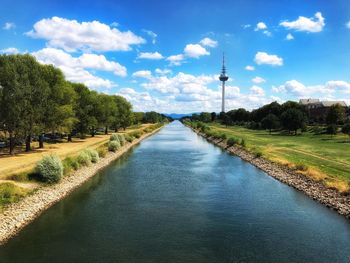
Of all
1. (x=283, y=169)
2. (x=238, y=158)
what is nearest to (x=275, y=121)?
(x=238, y=158)

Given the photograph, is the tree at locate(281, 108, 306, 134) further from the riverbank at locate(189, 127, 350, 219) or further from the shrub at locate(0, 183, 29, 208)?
the shrub at locate(0, 183, 29, 208)

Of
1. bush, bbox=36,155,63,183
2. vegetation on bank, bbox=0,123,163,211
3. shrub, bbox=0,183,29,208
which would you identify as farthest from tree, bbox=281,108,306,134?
shrub, bbox=0,183,29,208

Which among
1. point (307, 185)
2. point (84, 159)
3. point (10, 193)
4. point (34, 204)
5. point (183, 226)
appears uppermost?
point (84, 159)

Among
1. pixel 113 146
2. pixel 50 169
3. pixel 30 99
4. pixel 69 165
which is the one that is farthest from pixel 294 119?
pixel 50 169

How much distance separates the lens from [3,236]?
23969 mm

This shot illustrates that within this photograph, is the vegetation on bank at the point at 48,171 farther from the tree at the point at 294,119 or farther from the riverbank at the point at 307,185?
the tree at the point at 294,119

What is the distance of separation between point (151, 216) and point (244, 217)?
7.57m

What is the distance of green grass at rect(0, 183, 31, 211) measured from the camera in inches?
1134

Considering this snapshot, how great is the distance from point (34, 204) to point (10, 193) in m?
2.13

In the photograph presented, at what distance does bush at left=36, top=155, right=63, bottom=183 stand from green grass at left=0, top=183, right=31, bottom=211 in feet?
14.5

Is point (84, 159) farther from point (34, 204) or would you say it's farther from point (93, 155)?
point (34, 204)

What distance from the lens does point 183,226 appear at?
88.1ft

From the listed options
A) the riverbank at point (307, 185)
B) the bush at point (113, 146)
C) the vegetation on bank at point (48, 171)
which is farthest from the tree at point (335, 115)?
the vegetation on bank at point (48, 171)

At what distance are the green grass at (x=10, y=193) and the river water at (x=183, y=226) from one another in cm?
292
